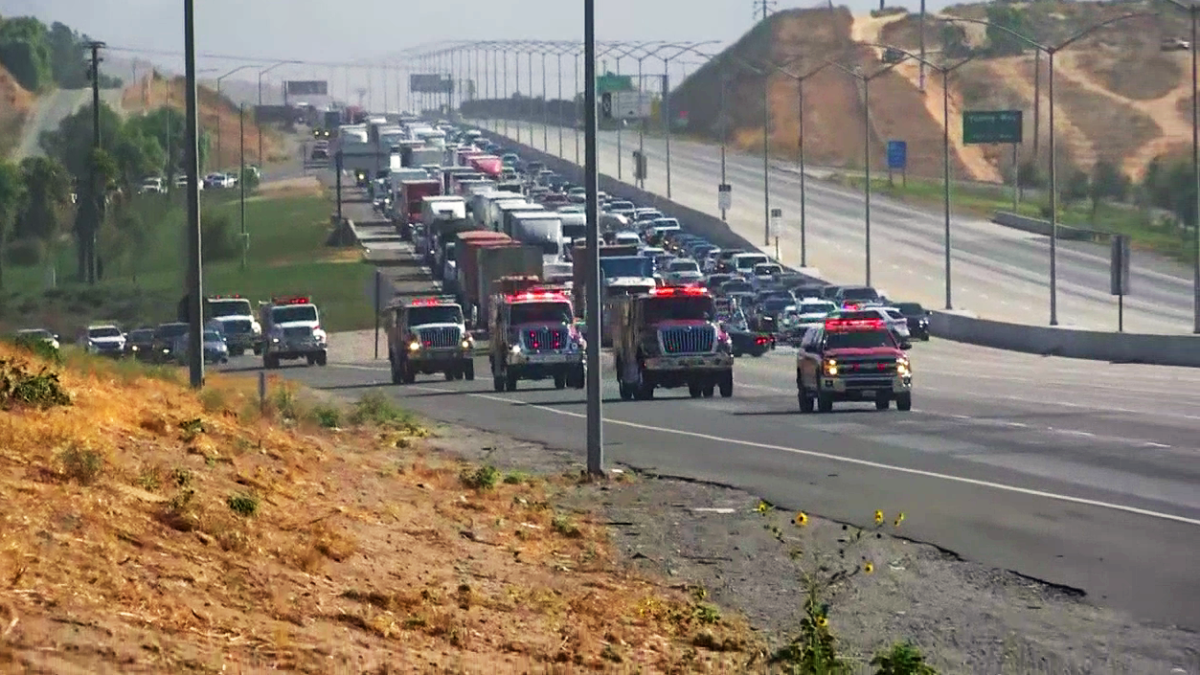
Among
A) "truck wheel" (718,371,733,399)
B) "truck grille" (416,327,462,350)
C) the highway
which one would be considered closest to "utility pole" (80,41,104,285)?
"truck grille" (416,327,462,350)

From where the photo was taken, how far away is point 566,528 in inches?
828

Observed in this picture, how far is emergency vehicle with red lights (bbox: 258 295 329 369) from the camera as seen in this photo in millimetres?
67000

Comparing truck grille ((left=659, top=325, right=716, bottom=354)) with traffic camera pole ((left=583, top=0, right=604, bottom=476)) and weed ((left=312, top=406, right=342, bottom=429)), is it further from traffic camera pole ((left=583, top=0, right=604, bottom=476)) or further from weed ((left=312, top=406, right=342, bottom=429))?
traffic camera pole ((left=583, top=0, right=604, bottom=476))

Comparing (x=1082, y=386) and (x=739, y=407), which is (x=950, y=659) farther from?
(x=1082, y=386)

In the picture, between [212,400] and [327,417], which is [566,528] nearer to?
[212,400]

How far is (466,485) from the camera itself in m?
25.1

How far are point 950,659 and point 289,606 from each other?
4294 mm

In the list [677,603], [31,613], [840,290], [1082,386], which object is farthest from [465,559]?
[840,290]

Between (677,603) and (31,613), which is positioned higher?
(31,613)

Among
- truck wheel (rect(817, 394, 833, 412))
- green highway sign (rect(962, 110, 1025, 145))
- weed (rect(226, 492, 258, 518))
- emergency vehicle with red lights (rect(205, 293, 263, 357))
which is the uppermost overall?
green highway sign (rect(962, 110, 1025, 145))

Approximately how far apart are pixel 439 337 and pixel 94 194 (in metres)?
26.3

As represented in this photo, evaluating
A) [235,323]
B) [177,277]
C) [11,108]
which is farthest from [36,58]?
[235,323]

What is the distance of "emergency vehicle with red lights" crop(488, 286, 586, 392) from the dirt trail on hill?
104752 millimetres

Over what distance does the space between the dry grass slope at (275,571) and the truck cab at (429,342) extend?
109 ft
